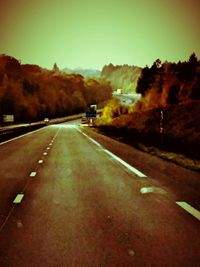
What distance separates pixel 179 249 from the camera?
500 centimetres

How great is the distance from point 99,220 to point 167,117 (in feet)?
216

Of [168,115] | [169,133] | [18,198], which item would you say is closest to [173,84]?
[168,115]

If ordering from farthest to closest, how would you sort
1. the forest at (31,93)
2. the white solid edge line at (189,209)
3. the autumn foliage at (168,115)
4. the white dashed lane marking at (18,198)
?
the forest at (31,93), the autumn foliage at (168,115), the white dashed lane marking at (18,198), the white solid edge line at (189,209)

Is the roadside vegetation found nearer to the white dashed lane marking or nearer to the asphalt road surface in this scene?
the asphalt road surface

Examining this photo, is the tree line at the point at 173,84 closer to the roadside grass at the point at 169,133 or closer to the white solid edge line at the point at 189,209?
the roadside grass at the point at 169,133

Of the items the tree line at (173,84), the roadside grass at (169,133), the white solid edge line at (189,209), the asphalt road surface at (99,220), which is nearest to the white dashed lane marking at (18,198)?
the asphalt road surface at (99,220)

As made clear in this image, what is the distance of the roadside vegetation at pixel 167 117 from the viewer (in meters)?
21.5

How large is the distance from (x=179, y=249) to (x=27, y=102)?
116172 millimetres

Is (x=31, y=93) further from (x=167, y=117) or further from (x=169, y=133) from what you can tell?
(x=169, y=133)

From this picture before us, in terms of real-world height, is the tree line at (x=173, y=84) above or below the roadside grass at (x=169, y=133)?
above

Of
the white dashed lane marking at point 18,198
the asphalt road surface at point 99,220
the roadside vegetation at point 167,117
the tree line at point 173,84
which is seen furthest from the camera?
the tree line at point 173,84

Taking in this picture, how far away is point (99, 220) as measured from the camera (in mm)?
6469

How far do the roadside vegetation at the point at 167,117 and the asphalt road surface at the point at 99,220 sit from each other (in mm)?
5281

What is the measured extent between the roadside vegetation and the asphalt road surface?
5281 mm
